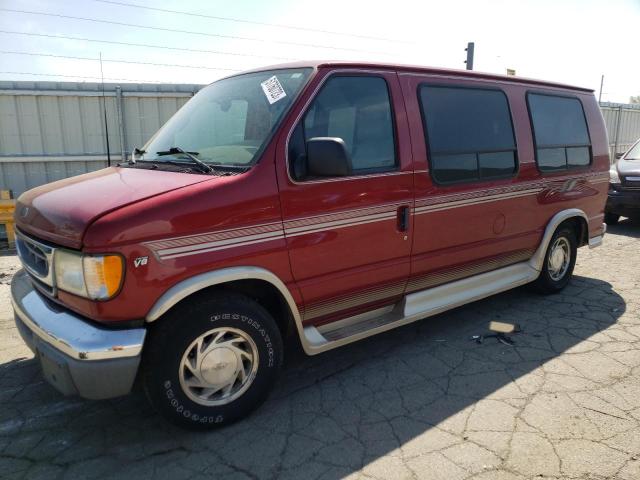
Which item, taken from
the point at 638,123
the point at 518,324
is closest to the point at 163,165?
the point at 518,324

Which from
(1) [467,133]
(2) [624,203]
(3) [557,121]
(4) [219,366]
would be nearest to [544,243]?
(3) [557,121]

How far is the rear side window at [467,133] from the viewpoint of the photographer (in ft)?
12.0

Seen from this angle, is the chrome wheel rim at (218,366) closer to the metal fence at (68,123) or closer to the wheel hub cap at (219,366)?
the wheel hub cap at (219,366)

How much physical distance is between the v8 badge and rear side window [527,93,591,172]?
12.2 feet

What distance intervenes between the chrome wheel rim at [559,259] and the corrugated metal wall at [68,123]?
6.77m

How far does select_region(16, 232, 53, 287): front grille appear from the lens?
2.67 m

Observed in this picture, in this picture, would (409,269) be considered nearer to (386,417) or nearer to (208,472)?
(386,417)

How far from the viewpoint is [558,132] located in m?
4.86

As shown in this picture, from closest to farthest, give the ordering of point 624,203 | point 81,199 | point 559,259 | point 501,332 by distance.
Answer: point 81,199 → point 501,332 → point 559,259 → point 624,203

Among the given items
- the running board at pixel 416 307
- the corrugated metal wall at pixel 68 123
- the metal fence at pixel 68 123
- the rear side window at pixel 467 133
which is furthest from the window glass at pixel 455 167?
the metal fence at pixel 68 123

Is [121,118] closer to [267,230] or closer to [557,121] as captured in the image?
[267,230]

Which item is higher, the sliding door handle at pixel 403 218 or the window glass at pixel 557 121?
the window glass at pixel 557 121

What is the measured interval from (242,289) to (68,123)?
691 centimetres

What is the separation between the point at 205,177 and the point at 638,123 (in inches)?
771
